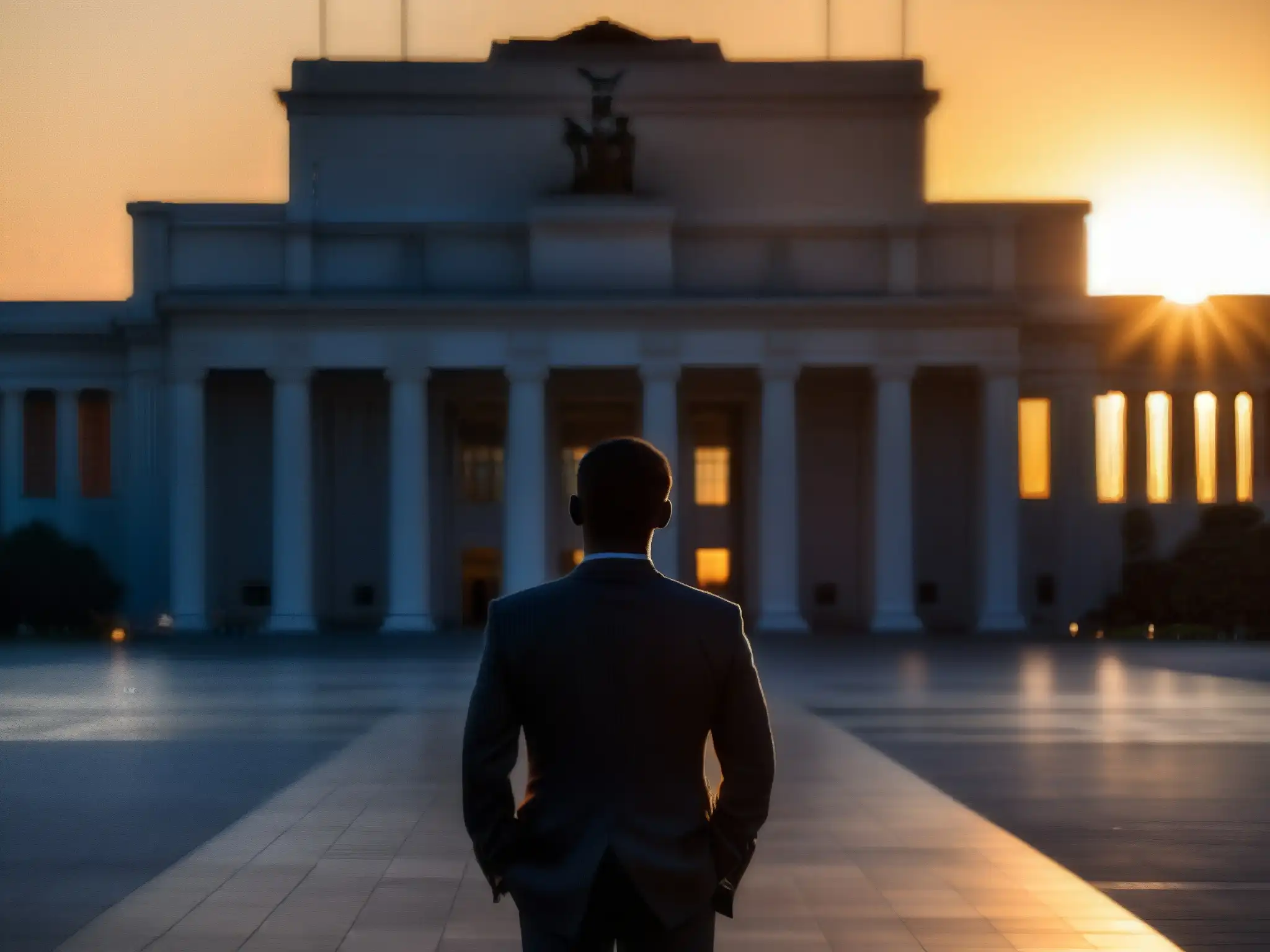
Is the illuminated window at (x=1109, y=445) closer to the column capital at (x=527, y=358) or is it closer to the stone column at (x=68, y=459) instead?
the column capital at (x=527, y=358)

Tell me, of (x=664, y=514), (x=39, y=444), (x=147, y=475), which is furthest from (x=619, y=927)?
(x=39, y=444)

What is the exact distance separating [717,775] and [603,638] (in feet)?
45.1

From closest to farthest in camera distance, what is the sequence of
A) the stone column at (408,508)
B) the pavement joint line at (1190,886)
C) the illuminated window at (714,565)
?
the pavement joint line at (1190,886) < the stone column at (408,508) < the illuminated window at (714,565)

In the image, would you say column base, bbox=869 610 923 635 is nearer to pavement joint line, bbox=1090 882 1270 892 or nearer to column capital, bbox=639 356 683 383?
column capital, bbox=639 356 683 383

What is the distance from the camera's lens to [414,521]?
60.9 m

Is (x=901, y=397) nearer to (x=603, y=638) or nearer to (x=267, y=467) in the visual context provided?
(x=267, y=467)

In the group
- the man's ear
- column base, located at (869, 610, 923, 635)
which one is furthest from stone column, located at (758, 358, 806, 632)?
the man's ear

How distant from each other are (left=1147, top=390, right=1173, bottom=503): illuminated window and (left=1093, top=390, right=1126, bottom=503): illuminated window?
1083 mm

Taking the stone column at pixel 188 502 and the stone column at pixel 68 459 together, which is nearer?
the stone column at pixel 188 502

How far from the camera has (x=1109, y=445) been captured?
67250 millimetres

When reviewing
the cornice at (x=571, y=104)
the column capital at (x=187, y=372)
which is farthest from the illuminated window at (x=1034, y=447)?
the column capital at (x=187, y=372)

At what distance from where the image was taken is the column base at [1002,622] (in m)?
61.6

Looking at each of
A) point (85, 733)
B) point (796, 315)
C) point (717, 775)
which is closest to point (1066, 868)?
point (717, 775)

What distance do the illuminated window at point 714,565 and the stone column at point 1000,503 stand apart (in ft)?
35.1
